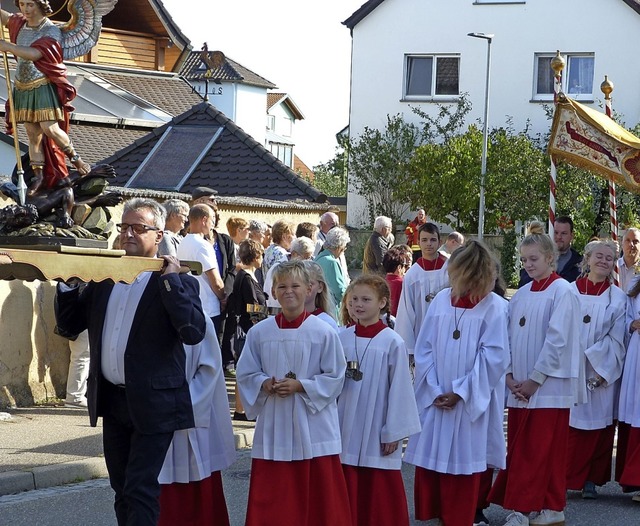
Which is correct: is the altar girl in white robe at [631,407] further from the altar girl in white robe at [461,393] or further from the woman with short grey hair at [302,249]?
the woman with short grey hair at [302,249]

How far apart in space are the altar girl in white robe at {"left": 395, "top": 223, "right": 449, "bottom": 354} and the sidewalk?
1.62m

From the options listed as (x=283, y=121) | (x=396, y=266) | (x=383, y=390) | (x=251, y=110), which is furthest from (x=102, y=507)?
(x=283, y=121)

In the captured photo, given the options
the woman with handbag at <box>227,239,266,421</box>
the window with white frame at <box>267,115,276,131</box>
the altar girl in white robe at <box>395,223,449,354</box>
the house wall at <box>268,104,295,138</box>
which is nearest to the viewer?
the altar girl in white robe at <box>395,223,449,354</box>

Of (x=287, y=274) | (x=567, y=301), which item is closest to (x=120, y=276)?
(x=287, y=274)

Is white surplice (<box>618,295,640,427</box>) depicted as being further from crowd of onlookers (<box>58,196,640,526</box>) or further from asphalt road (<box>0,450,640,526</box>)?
asphalt road (<box>0,450,640,526</box>)

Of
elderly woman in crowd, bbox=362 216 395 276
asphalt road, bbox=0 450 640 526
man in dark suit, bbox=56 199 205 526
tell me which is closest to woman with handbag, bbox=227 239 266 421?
elderly woman in crowd, bbox=362 216 395 276

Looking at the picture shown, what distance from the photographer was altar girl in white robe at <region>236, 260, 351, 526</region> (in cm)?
624

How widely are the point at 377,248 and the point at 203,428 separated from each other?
7.10m

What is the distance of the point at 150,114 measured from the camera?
25.6 m

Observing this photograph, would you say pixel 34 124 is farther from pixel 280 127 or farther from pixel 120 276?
pixel 280 127

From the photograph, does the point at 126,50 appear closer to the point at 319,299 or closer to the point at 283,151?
the point at 319,299

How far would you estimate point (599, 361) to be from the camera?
8727 mm

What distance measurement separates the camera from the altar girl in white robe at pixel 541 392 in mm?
7480

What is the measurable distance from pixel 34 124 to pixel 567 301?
11.3 feet
